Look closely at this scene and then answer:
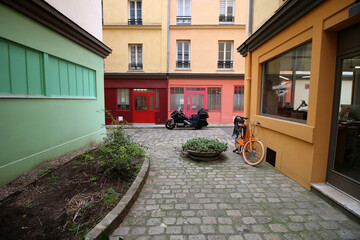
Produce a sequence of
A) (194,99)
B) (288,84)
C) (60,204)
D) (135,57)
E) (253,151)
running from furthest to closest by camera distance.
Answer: (194,99)
(135,57)
(253,151)
(288,84)
(60,204)

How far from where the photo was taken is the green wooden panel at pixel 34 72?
410cm

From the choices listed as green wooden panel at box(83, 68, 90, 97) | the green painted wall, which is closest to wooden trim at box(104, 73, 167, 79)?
green wooden panel at box(83, 68, 90, 97)

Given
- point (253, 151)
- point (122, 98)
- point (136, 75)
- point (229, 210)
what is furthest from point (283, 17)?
point (122, 98)

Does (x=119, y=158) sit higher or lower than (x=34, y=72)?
lower

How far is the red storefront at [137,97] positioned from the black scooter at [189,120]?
217 centimetres

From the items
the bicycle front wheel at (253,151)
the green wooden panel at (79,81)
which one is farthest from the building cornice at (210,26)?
the bicycle front wheel at (253,151)

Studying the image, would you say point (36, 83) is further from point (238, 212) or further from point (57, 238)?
point (238, 212)

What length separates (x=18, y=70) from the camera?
3828mm

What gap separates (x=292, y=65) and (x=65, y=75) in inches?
248

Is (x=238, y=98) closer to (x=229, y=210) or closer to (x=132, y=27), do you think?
(x=132, y=27)

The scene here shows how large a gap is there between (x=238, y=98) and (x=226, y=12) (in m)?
6.30

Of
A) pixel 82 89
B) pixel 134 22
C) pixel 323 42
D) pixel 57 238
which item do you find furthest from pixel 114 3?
pixel 57 238

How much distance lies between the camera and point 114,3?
12.9 m

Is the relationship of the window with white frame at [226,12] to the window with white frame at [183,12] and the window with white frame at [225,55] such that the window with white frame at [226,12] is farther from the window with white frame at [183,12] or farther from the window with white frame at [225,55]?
the window with white frame at [183,12]
